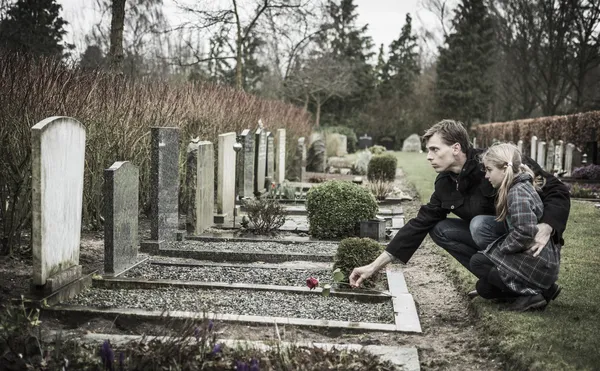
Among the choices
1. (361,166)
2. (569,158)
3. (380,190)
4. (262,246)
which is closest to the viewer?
(262,246)

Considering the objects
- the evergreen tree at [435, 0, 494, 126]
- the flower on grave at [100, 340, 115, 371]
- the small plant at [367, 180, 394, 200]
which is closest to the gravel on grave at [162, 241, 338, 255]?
the flower on grave at [100, 340, 115, 371]

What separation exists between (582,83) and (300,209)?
25.1 meters

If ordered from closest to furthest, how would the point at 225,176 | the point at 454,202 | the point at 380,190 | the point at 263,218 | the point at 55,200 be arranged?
the point at 454,202
the point at 55,200
the point at 263,218
the point at 225,176
the point at 380,190

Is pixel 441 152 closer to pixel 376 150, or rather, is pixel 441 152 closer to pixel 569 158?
pixel 569 158

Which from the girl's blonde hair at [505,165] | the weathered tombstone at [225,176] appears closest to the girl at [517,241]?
the girl's blonde hair at [505,165]

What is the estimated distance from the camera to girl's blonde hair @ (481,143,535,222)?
14.2 feet

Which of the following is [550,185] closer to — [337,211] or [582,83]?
[337,211]

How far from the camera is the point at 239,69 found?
2214 cm

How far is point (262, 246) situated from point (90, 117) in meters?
2.96

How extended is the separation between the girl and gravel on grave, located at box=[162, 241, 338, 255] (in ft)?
10.1

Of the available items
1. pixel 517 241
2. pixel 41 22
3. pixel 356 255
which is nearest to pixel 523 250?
pixel 517 241

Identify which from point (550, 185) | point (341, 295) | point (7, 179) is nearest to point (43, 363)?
point (341, 295)

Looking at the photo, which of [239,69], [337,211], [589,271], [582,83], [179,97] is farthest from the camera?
[582,83]

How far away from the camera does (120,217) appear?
20.1 feet
